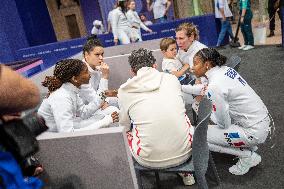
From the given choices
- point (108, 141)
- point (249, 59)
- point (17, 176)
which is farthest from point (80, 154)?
point (249, 59)

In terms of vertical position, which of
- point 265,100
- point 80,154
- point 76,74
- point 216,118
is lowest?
point 265,100

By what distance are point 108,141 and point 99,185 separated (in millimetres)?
353

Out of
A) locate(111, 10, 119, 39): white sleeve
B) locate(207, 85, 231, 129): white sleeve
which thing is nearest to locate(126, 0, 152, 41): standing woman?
locate(111, 10, 119, 39): white sleeve

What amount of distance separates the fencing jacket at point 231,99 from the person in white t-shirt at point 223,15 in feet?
15.0

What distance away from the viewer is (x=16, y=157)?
962 mm

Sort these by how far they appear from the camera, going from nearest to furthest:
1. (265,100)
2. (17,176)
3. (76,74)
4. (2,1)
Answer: (17,176), (76,74), (265,100), (2,1)

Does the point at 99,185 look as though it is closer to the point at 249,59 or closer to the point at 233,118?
the point at 233,118

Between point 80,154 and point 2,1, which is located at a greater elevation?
point 2,1

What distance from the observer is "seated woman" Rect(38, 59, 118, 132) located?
2.18 meters

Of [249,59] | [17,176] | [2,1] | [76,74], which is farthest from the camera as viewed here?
[2,1]

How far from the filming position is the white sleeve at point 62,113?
2158 millimetres

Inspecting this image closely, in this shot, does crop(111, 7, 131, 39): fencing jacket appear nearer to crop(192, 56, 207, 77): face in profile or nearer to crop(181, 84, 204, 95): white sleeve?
crop(181, 84, 204, 95): white sleeve

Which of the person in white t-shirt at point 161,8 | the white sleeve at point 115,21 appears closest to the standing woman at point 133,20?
the white sleeve at point 115,21

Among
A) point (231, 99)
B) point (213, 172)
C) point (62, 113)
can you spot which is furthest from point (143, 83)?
point (213, 172)
